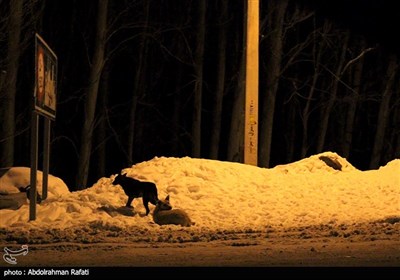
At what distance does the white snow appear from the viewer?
551 inches

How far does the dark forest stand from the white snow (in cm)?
900

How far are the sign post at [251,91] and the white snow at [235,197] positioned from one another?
1.42 metres

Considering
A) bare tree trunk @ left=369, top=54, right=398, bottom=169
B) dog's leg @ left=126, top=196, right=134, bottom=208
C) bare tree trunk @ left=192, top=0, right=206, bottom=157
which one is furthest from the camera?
bare tree trunk @ left=369, top=54, right=398, bottom=169

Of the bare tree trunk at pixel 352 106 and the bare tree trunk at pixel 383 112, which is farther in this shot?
the bare tree trunk at pixel 383 112

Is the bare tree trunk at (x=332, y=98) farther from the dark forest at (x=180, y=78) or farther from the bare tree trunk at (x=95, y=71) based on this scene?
the bare tree trunk at (x=95, y=71)

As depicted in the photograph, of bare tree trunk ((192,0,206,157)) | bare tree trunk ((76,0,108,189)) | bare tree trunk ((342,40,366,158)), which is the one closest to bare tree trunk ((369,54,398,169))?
bare tree trunk ((342,40,366,158))

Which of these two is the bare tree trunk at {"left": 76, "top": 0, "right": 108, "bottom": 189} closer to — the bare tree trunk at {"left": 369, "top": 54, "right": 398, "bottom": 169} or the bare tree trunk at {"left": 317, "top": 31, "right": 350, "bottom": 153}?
the bare tree trunk at {"left": 317, "top": 31, "right": 350, "bottom": 153}

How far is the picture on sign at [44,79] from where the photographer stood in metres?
13.8

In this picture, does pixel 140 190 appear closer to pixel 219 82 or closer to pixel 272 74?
pixel 272 74

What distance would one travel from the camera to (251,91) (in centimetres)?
1986

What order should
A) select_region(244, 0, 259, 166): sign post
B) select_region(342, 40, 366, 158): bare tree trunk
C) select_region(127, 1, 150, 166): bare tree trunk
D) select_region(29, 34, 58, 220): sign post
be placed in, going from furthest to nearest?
select_region(342, 40, 366, 158): bare tree trunk < select_region(127, 1, 150, 166): bare tree trunk < select_region(244, 0, 259, 166): sign post < select_region(29, 34, 58, 220): sign post

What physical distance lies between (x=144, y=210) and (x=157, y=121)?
28415 mm

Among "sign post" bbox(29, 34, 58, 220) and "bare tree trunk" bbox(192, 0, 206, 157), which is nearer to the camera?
"sign post" bbox(29, 34, 58, 220)

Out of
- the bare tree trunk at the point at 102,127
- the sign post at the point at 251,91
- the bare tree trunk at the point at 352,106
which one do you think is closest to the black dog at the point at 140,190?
the sign post at the point at 251,91
